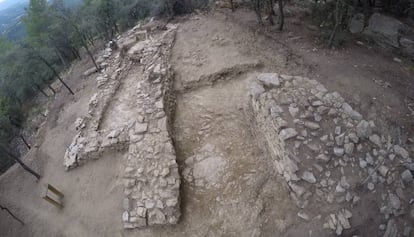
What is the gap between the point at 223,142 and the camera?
27.8ft

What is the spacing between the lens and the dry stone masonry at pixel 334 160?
5.66m

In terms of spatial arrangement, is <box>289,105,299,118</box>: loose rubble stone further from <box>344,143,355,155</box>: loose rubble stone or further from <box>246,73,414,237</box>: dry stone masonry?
<box>344,143,355,155</box>: loose rubble stone

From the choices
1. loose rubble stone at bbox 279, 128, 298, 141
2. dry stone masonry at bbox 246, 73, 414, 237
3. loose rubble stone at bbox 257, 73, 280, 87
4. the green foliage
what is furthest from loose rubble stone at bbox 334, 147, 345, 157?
the green foliage

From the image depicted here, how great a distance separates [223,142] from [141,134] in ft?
9.62

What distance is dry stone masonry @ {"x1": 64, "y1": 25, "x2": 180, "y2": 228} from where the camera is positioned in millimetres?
6996

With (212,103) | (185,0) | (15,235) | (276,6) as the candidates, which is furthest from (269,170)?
(185,0)

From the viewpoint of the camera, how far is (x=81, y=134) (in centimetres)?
1060

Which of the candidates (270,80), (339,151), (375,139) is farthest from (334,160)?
(270,80)

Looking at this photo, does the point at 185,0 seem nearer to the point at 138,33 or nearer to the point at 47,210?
the point at 138,33

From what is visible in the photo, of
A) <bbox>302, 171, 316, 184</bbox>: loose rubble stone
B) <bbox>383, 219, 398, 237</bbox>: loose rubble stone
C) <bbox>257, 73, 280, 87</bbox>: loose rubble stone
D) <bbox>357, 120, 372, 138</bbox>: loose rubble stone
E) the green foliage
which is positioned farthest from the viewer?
the green foliage

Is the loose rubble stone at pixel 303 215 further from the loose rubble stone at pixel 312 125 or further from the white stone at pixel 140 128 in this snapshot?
the white stone at pixel 140 128

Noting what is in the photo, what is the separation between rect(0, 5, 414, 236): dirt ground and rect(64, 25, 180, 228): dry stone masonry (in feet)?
1.57

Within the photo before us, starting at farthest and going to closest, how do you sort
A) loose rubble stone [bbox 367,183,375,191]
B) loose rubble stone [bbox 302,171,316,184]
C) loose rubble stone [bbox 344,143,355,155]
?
loose rubble stone [bbox 344,143,355,155], loose rubble stone [bbox 302,171,316,184], loose rubble stone [bbox 367,183,375,191]

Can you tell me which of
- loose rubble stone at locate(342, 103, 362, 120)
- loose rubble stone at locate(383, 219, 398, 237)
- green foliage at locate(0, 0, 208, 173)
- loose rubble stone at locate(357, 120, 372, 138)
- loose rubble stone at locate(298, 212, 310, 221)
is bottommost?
green foliage at locate(0, 0, 208, 173)
